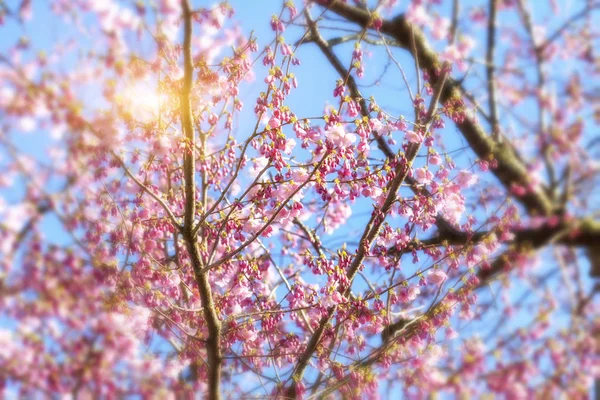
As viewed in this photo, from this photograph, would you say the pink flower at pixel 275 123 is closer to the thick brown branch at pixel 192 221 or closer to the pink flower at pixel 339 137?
the pink flower at pixel 339 137

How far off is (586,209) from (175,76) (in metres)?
2.69

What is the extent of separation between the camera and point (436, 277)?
4.00 metres

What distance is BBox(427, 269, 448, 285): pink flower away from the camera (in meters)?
3.95

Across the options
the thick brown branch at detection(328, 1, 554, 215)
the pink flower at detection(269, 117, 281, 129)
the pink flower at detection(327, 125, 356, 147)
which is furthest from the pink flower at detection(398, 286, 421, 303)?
the pink flower at detection(269, 117, 281, 129)

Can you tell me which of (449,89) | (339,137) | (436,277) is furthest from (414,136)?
(436,277)

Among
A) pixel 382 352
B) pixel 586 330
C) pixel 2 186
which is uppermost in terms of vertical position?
pixel 2 186

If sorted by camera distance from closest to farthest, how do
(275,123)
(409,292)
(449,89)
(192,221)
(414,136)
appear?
(192,221)
(275,123)
(414,136)
(409,292)
(449,89)

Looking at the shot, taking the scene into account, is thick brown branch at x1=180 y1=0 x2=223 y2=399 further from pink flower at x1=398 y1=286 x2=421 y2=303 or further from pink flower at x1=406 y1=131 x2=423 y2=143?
pink flower at x1=406 y1=131 x2=423 y2=143

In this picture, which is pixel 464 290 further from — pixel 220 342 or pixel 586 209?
pixel 220 342

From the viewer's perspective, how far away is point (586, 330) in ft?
11.2

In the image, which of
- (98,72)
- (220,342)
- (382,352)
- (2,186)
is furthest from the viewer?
(382,352)

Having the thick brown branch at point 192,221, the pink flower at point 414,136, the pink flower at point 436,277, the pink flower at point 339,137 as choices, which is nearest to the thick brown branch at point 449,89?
the pink flower at point 414,136

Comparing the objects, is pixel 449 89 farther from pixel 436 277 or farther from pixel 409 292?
pixel 409 292

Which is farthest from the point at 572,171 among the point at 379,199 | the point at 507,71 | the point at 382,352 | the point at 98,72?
the point at 98,72
